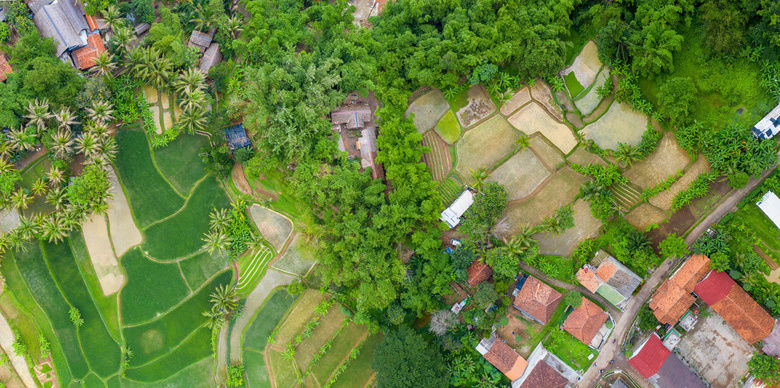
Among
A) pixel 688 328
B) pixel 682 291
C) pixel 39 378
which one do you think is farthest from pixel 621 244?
pixel 39 378

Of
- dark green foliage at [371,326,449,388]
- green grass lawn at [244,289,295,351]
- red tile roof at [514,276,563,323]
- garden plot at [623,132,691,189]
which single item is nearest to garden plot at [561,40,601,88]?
garden plot at [623,132,691,189]

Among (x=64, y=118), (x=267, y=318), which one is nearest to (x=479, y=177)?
(x=267, y=318)

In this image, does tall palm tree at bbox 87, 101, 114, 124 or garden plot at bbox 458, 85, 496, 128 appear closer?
tall palm tree at bbox 87, 101, 114, 124

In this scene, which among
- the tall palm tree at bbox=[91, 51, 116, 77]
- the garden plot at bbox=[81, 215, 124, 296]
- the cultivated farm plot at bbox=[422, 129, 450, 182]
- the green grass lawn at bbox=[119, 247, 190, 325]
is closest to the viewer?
the tall palm tree at bbox=[91, 51, 116, 77]

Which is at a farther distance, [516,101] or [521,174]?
[516,101]

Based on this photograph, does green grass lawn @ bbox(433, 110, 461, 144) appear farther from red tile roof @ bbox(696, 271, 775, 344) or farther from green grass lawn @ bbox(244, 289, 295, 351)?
red tile roof @ bbox(696, 271, 775, 344)

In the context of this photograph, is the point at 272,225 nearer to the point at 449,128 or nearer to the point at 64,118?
the point at 449,128

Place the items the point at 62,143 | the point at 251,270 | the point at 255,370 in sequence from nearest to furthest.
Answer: the point at 62,143 → the point at 255,370 → the point at 251,270
